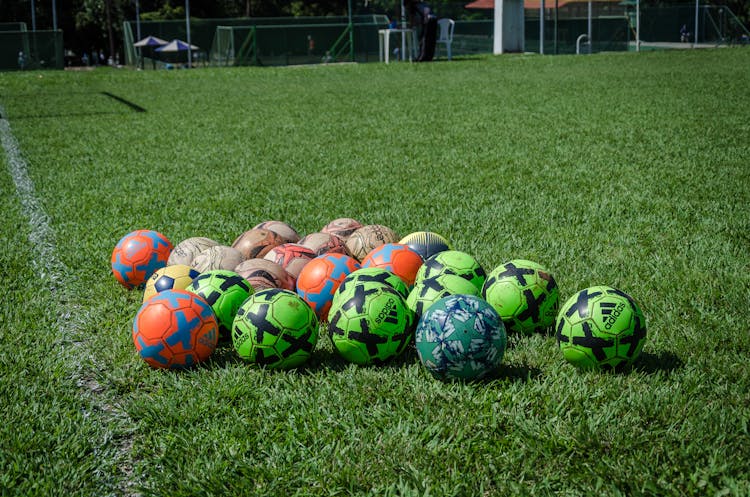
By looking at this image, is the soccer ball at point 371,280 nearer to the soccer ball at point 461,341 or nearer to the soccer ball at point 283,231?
the soccer ball at point 461,341

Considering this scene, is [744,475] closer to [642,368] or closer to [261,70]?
[642,368]

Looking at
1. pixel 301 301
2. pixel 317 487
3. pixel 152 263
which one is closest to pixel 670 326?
pixel 301 301

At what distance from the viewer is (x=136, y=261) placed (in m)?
5.64

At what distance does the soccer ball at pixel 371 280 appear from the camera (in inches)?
175

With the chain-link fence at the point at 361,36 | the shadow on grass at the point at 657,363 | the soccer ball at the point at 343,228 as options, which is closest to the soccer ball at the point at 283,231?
the soccer ball at the point at 343,228

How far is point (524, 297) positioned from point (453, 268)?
0.53m

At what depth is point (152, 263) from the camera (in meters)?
5.68

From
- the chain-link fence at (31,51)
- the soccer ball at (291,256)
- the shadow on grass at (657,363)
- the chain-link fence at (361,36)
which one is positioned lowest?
the shadow on grass at (657,363)

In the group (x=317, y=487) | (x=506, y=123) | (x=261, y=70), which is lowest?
(x=317, y=487)

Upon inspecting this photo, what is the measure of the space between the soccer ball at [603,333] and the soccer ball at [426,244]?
1.59 meters

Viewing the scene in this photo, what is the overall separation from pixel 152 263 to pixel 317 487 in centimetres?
307

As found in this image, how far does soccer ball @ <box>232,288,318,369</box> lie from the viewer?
411 centimetres

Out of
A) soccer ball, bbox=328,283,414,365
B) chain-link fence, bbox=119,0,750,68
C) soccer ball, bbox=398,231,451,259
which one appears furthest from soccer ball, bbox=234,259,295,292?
chain-link fence, bbox=119,0,750,68

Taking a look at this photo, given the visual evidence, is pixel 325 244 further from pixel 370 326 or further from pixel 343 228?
pixel 370 326
